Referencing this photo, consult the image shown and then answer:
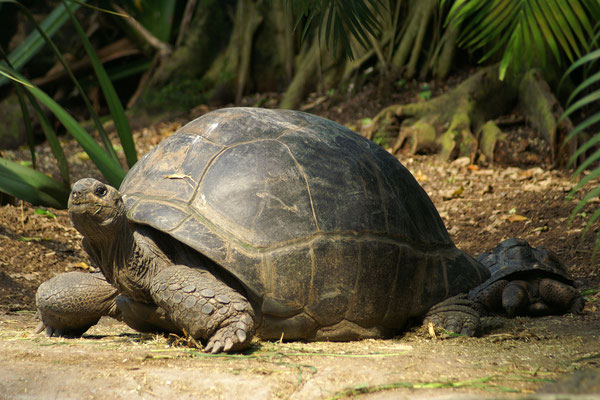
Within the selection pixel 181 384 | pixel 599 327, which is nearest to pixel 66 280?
pixel 181 384

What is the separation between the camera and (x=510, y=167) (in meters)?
6.74

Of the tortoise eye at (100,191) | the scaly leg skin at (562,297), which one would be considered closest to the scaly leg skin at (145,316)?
the tortoise eye at (100,191)

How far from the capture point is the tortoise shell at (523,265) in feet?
12.6

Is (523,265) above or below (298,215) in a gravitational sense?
below

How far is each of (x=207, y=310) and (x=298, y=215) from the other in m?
0.64

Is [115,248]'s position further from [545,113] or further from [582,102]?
[545,113]

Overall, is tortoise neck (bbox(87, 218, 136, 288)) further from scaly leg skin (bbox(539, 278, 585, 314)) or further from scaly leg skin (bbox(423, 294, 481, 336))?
scaly leg skin (bbox(539, 278, 585, 314))

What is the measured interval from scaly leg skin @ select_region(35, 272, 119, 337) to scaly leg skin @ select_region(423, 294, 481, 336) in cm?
173

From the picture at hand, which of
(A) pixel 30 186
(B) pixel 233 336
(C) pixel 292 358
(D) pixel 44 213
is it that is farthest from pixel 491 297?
(D) pixel 44 213

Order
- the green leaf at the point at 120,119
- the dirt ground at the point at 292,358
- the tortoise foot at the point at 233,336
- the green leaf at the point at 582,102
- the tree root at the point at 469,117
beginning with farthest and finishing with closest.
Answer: the tree root at the point at 469,117 → the green leaf at the point at 120,119 → the tortoise foot at the point at 233,336 → the dirt ground at the point at 292,358 → the green leaf at the point at 582,102

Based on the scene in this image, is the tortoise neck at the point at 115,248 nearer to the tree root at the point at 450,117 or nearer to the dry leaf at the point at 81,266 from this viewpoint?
the dry leaf at the point at 81,266

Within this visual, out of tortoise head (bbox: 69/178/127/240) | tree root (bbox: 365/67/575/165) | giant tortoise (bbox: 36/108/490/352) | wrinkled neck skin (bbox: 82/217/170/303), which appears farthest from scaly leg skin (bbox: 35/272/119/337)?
tree root (bbox: 365/67/575/165)

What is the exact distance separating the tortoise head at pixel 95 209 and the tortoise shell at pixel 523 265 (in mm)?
2410

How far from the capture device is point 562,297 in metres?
3.74
